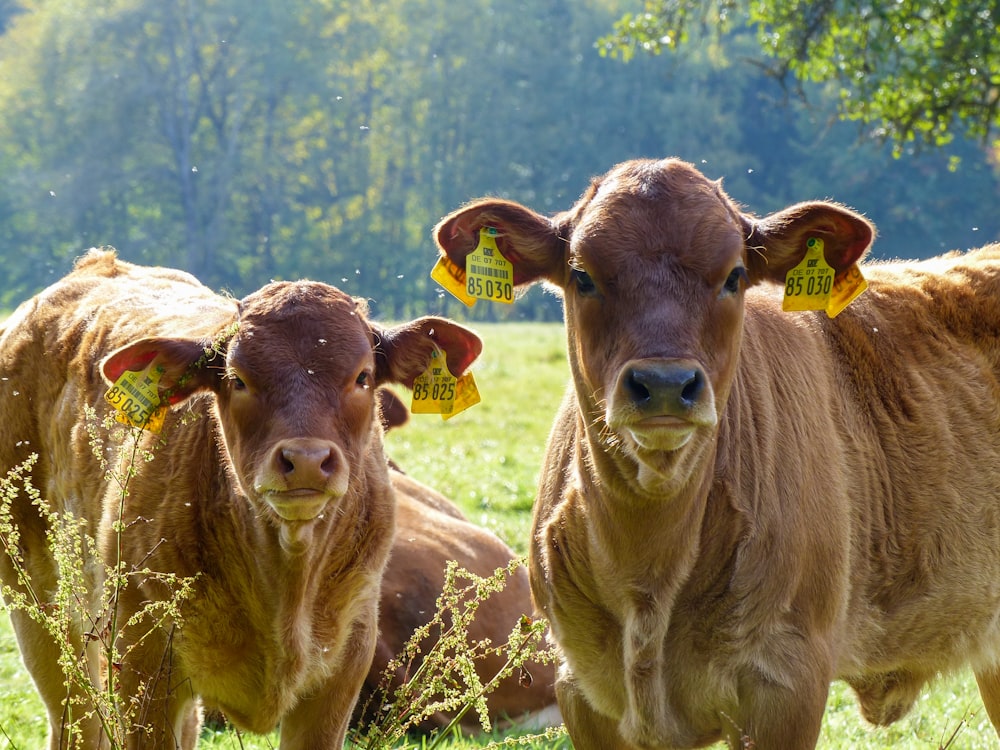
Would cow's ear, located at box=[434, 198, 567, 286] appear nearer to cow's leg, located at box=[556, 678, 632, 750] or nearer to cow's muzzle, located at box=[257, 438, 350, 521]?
cow's muzzle, located at box=[257, 438, 350, 521]

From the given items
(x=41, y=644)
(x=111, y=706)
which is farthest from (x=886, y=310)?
(x=41, y=644)

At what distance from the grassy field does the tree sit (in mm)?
4926

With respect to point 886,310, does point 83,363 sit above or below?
below

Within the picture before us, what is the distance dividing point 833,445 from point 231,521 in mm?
2287

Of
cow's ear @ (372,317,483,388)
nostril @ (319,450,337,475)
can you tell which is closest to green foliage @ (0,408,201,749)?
nostril @ (319,450,337,475)

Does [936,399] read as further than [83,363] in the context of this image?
No

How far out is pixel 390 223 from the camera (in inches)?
2008

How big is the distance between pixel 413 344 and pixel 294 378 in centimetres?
70

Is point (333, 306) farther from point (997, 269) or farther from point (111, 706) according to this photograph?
point (997, 269)

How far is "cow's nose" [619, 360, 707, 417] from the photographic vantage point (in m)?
3.60

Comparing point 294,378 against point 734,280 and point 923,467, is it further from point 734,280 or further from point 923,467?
point 923,467

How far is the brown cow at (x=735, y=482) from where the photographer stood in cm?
396

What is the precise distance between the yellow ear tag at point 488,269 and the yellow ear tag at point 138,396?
123cm

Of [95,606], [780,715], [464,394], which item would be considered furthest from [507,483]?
[780,715]
